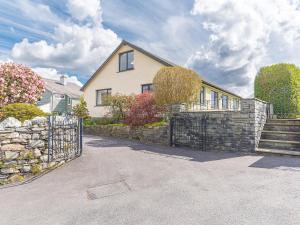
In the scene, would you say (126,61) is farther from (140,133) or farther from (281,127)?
(281,127)

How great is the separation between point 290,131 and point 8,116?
38.5ft

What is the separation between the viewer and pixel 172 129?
1128cm

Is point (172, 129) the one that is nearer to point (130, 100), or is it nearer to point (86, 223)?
point (130, 100)

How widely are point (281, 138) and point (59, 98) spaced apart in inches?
1156

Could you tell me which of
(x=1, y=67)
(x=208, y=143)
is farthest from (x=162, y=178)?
(x=1, y=67)

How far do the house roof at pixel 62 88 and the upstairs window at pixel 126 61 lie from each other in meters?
14.4

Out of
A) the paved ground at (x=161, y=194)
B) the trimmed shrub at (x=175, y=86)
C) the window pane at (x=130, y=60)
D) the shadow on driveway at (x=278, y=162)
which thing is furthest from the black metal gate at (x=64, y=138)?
the window pane at (x=130, y=60)

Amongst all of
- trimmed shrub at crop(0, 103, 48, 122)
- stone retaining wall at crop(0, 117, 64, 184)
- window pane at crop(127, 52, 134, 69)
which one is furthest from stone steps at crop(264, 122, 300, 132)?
window pane at crop(127, 52, 134, 69)

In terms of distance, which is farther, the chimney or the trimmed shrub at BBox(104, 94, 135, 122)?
the chimney

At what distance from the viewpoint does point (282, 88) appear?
484 inches

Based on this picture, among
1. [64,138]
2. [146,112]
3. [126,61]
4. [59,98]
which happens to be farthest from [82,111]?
[64,138]

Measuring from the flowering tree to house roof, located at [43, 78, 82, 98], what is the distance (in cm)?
2039

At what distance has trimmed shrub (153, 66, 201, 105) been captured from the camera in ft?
39.7

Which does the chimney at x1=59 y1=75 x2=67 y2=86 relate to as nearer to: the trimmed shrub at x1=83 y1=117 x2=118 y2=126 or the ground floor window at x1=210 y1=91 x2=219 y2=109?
the trimmed shrub at x1=83 y1=117 x2=118 y2=126
